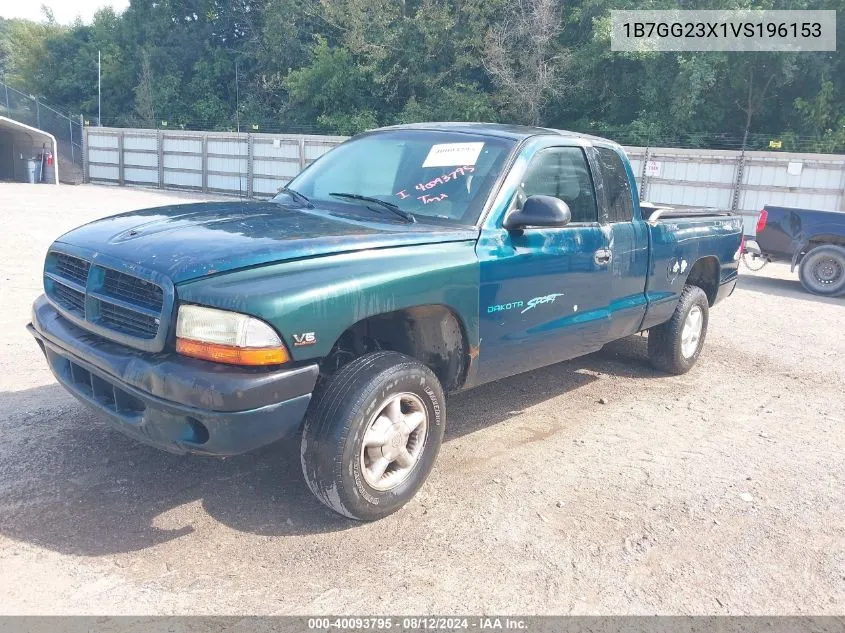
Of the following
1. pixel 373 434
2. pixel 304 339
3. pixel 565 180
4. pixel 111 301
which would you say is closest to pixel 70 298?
pixel 111 301

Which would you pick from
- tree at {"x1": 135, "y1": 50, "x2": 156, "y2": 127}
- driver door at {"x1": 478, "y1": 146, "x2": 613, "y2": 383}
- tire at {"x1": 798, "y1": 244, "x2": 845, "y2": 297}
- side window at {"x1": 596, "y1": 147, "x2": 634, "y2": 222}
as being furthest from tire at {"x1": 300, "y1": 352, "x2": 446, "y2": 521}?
tree at {"x1": 135, "y1": 50, "x2": 156, "y2": 127}

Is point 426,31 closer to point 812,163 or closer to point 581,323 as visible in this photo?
point 812,163

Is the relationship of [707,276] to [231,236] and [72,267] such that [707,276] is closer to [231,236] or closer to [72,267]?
[231,236]

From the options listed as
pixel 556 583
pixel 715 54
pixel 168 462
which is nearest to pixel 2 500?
pixel 168 462

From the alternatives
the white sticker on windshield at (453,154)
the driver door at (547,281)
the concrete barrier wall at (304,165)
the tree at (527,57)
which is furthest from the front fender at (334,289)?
the tree at (527,57)

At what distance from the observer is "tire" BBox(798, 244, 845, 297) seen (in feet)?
35.6

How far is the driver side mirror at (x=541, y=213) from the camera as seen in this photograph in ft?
12.6

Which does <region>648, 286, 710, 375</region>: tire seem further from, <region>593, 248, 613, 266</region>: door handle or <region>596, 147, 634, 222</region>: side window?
<region>593, 248, 613, 266</region>: door handle

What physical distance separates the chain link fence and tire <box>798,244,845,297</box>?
1180 inches

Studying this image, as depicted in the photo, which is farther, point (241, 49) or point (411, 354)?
point (241, 49)

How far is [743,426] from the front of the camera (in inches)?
200

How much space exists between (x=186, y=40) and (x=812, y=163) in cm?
3948

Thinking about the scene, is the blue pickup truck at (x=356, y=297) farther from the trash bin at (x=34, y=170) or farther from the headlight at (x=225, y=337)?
the trash bin at (x=34, y=170)

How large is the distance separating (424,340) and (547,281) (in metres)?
0.84
